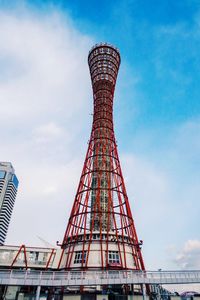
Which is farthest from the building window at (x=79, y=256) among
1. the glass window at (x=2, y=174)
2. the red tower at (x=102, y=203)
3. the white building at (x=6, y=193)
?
the glass window at (x=2, y=174)

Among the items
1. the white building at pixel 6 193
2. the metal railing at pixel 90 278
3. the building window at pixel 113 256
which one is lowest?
the metal railing at pixel 90 278

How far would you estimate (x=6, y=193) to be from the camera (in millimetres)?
121188

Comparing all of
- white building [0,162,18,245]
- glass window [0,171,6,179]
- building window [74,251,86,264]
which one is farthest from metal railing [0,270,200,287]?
glass window [0,171,6,179]

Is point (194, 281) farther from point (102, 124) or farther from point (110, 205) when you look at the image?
point (102, 124)

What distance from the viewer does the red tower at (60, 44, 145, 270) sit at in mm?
31109

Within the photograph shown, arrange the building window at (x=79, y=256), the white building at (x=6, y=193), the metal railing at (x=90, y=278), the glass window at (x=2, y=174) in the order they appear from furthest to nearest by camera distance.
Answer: the glass window at (x=2, y=174), the white building at (x=6, y=193), the building window at (x=79, y=256), the metal railing at (x=90, y=278)

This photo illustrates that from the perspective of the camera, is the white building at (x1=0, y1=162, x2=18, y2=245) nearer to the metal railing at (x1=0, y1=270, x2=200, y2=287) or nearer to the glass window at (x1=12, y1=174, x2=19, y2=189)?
the glass window at (x1=12, y1=174, x2=19, y2=189)

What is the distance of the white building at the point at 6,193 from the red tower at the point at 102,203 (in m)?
90.9

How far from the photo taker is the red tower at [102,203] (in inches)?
1225

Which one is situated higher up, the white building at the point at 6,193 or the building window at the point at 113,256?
the white building at the point at 6,193

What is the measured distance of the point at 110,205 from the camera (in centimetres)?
3538

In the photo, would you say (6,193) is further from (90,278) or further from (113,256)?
(90,278)

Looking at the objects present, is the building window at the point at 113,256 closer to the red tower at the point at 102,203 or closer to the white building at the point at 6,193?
the red tower at the point at 102,203

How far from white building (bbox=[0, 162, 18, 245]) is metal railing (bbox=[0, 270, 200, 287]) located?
10413 centimetres
